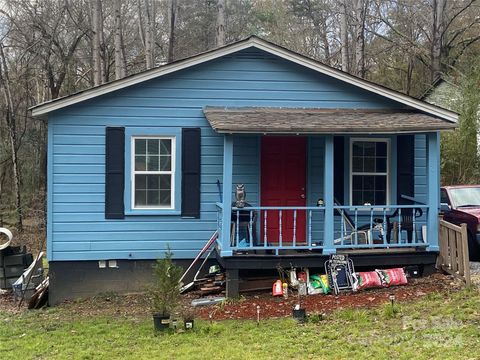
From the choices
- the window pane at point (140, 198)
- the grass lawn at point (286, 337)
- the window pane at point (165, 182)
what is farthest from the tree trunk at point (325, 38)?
the grass lawn at point (286, 337)

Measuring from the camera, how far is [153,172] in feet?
33.0

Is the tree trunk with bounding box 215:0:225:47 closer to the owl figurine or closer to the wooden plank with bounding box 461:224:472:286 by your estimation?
the owl figurine

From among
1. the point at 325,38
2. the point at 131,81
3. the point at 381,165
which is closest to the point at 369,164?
the point at 381,165

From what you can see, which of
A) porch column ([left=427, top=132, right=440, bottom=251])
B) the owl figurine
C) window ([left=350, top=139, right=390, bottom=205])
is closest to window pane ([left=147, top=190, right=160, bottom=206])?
the owl figurine

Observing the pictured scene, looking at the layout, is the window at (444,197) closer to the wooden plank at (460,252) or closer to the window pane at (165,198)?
the wooden plank at (460,252)

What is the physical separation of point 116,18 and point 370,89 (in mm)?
11451

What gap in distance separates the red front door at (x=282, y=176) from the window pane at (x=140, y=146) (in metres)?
2.30

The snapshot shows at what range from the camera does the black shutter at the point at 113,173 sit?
9.95 m

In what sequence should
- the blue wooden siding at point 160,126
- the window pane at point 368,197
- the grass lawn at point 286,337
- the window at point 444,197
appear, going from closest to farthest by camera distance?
the grass lawn at point 286,337
the blue wooden siding at point 160,126
the window pane at point 368,197
the window at point 444,197

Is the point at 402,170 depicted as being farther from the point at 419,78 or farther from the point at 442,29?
the point at 419,78

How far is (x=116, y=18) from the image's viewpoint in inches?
736

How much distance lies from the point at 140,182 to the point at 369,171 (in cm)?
453

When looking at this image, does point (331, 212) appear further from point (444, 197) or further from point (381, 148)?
point (444, 197)

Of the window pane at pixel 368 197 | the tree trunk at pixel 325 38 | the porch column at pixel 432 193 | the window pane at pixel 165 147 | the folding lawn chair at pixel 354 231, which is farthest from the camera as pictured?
the tree trunk at pixel 325 38
